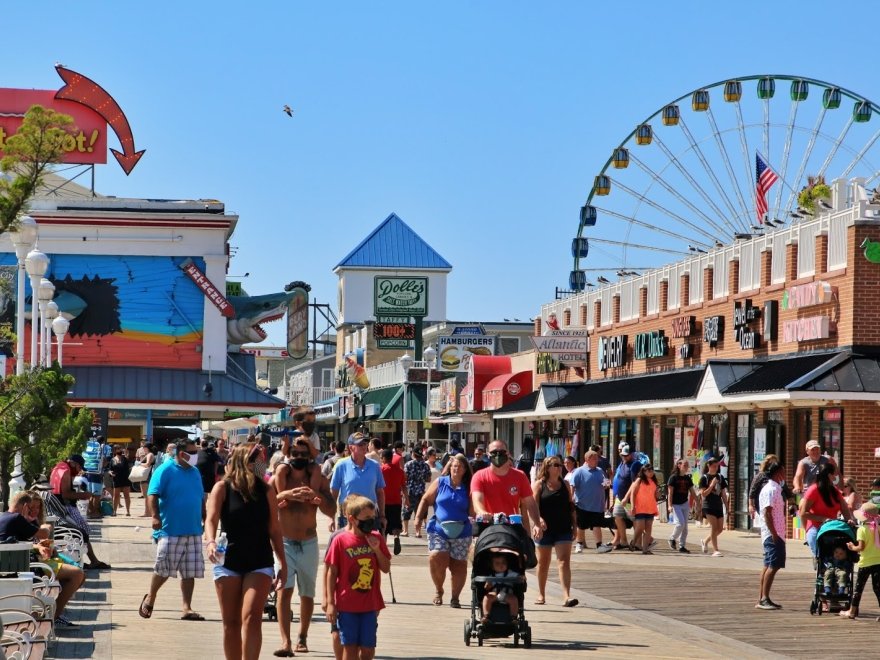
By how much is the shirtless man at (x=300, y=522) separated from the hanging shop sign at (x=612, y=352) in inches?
1202

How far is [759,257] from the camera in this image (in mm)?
33625

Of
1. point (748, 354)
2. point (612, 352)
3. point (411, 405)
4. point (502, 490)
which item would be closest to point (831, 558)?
point (502, 490)

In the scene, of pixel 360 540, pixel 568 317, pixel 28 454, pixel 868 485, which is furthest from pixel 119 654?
pixel 568 317

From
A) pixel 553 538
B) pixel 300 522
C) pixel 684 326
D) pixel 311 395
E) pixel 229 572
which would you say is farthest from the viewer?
pixel 311 395

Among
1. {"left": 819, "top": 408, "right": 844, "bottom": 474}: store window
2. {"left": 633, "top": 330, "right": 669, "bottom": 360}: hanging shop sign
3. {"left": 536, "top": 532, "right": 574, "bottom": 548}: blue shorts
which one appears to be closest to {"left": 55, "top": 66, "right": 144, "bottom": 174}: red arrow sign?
{"left": 633, "top": 330, "right": 669, "bottom": 360}: hanging shop sign

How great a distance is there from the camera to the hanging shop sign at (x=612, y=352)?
142 feet

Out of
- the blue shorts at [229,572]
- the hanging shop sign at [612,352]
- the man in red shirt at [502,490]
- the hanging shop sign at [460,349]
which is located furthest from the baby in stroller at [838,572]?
the hanging shop sign at [460,349]

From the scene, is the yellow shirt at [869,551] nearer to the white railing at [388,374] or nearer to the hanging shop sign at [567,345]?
the hanging shop sign at [567,345]

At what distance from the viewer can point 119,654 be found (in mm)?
12516

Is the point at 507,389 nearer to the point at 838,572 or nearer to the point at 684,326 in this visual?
A: the point at 684,326

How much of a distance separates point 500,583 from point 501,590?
0.08 meters

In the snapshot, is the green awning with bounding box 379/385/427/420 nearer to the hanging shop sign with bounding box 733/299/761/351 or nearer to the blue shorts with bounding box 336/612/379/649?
the hanging shop sign with bounding box 733/299/761/351

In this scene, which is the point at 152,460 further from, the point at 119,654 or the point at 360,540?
the point at 360,540

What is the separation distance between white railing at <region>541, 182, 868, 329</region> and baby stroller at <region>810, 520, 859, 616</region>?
495 inches
